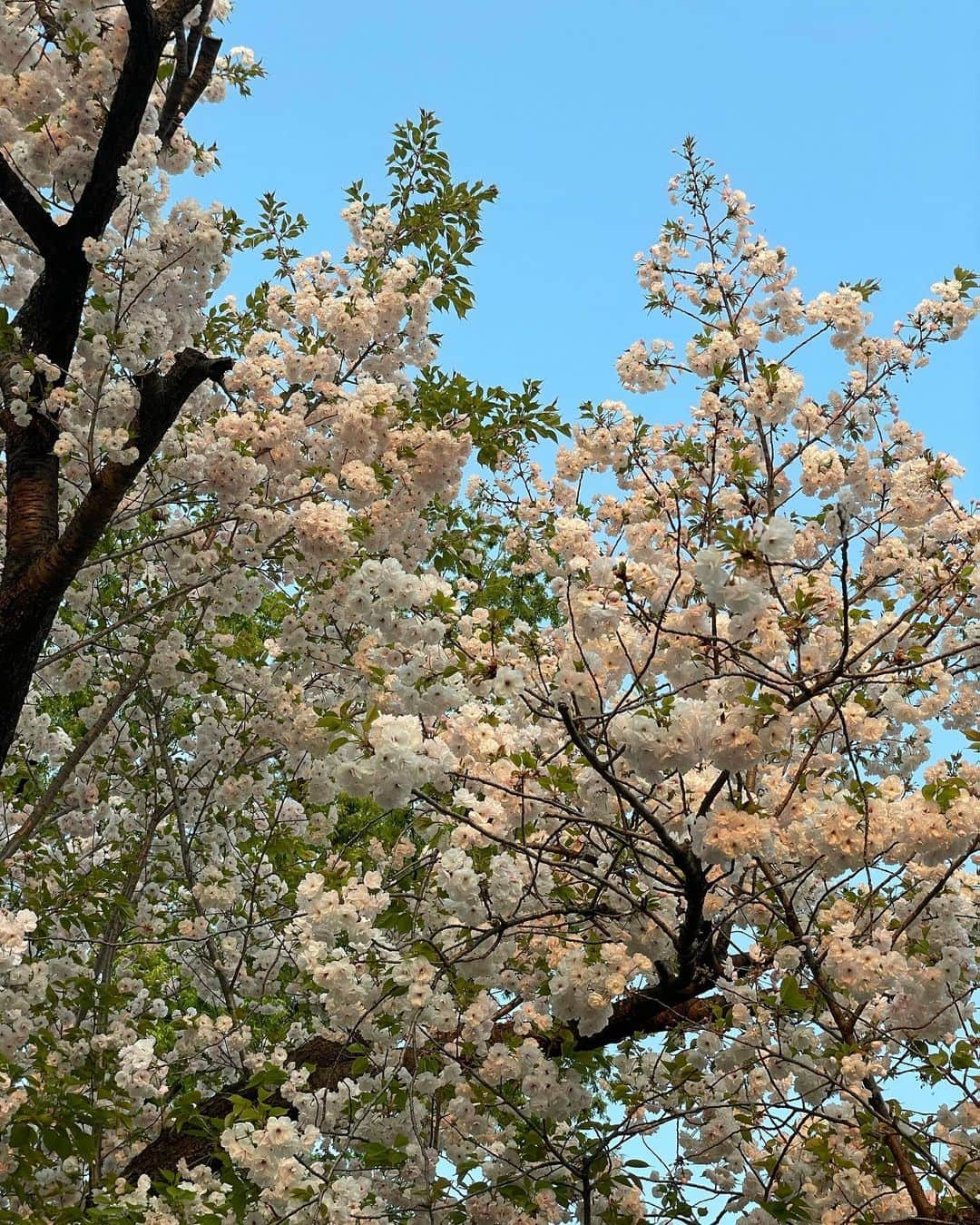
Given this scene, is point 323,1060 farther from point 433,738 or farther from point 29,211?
point 29,211

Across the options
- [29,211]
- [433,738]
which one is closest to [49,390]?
[29,211]

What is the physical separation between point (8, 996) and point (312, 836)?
1856mm

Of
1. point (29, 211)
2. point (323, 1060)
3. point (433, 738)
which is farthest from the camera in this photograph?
point (323, 1060)

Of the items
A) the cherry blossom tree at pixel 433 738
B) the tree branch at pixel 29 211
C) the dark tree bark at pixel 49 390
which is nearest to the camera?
the cherry blossom tree at pixel 433 738

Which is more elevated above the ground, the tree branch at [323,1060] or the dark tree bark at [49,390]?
the dark tree bark at [49,390]

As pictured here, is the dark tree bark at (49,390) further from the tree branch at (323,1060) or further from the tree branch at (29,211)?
the tree branch at (323,1060)

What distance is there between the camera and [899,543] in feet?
17.6

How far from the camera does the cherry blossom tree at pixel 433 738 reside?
3.98m

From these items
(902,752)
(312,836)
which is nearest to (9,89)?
(312,836)

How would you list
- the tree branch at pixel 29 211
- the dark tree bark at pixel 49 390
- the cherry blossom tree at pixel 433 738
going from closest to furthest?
the cherry blossom tree at pixel 433 738, the dark tree bark at pixel 49 390, the tree branch at pixel 29 211

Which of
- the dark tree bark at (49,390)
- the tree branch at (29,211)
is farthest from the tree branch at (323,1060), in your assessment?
the tree branch at (29,211)

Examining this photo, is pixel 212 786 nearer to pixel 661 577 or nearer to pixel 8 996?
pixel 8 996

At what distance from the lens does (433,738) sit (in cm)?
414

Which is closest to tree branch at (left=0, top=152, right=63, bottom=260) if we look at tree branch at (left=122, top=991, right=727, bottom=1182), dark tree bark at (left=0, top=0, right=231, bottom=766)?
dark tree bark at (left=0, top=0, right=231, bottom=766)
